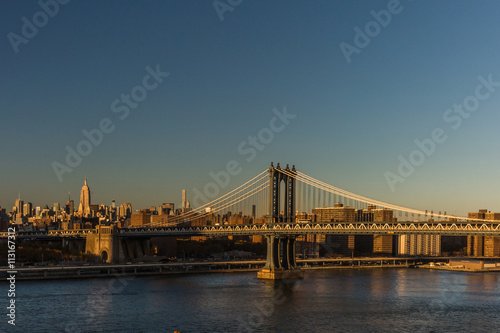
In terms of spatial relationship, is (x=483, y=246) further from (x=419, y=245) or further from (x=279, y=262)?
(x=279, y=262)

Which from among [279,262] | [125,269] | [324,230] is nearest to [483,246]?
[279,262]

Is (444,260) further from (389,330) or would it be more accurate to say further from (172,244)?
(389,330)

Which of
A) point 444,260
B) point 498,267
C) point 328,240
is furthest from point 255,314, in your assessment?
point 328,240

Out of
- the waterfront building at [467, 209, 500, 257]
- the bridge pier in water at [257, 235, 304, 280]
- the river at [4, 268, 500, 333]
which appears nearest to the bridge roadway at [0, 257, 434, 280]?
the river at [4, 268, 500, 333]

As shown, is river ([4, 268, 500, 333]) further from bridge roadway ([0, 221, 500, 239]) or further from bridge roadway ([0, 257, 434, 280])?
bridge roadway ([0, 221, 500, 239])

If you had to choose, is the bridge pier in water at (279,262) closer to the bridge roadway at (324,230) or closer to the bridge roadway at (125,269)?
the bridge roadway at (324,230)
